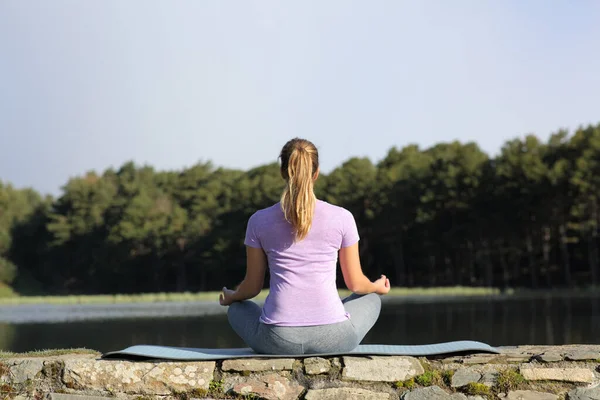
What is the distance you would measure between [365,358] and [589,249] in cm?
4175

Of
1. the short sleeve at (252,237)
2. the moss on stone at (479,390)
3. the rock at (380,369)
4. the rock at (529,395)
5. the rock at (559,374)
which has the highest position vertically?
the short sleeve at (252,237)

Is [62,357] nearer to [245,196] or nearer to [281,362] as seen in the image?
[281,362]

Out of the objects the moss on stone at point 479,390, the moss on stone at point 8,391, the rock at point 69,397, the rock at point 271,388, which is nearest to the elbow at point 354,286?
the rock at point 271,388

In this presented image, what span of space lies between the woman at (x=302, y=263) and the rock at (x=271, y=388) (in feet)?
0.55

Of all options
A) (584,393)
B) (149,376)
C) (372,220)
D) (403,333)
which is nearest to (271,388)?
(149,376)

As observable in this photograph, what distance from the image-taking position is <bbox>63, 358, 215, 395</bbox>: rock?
4.73 m

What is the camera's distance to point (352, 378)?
463cm

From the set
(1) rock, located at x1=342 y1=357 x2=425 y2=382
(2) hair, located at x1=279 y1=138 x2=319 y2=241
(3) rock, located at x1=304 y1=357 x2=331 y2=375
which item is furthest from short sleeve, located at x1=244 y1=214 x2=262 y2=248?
(1) rock, located at x1=342 y1=357 x2=425 y2=382

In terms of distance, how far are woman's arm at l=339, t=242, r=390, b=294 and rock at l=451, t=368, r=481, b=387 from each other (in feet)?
2.21

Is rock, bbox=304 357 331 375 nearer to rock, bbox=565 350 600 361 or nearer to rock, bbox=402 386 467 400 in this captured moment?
rock, bbox=402 386 467 400

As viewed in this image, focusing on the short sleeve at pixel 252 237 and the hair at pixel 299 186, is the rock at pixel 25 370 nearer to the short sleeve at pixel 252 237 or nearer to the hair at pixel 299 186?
the short sleeve at pixel 252 237

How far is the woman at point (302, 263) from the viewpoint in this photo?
4547mm

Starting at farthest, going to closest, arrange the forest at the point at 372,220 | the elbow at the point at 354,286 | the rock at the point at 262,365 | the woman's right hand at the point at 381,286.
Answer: the forest at the point at 372,220
the woman's right hand at the point at 381,286
the elbow at the point at 354,286
the rock at the point at 262,365

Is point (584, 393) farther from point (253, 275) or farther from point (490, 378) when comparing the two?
point (253, 275)
